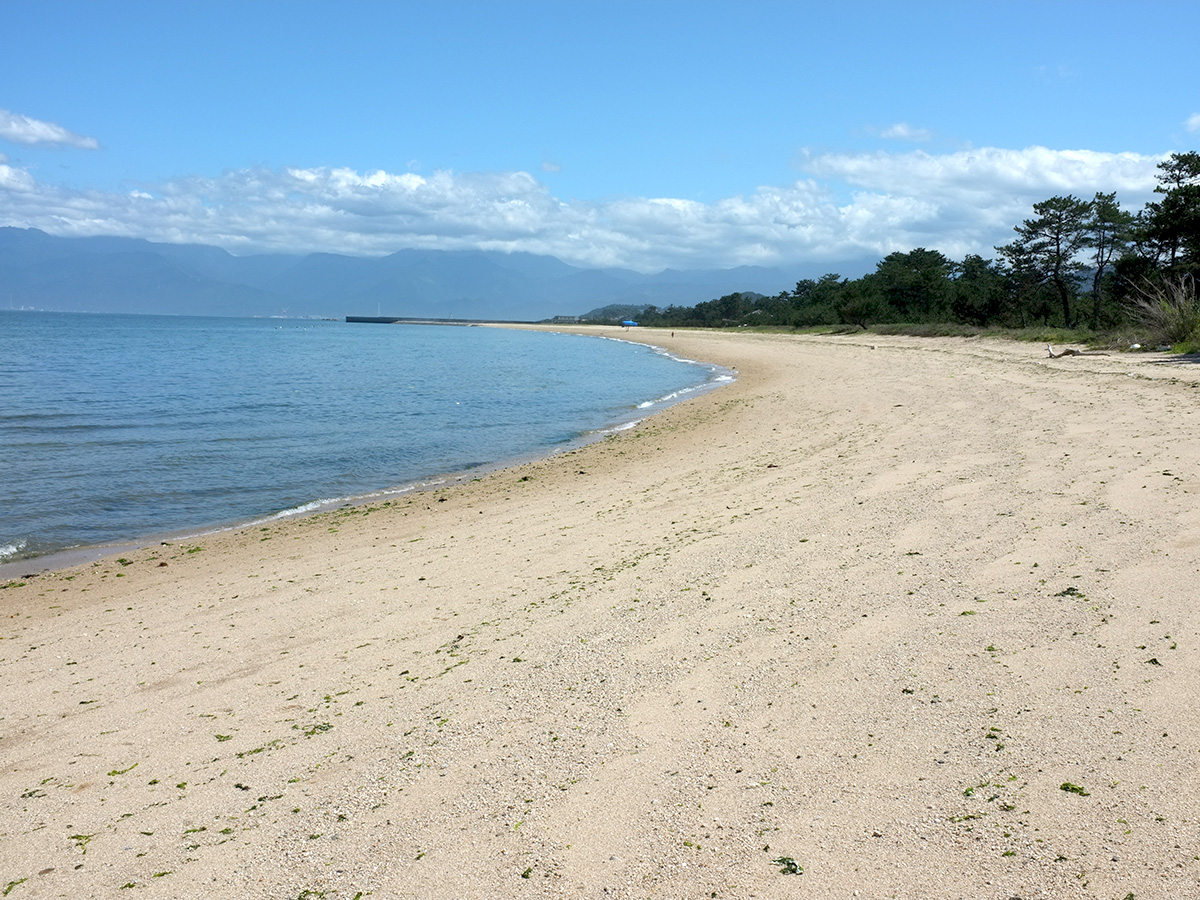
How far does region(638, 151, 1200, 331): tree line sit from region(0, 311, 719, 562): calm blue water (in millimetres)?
18752

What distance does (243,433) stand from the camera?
760 inches

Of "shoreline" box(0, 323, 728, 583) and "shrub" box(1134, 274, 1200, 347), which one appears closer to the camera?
"shoreline" box(0, 323, 728, 583)

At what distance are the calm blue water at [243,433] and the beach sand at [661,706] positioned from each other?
371 cm

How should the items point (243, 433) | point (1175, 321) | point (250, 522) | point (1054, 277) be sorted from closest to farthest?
point (250, 522)
point (243, 433)
point (1175, 321)
point (1054, 277)

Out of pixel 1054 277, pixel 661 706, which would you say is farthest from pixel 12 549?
pixel 1054 277

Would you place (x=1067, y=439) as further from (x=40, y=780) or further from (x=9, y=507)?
(x=9, y=507)

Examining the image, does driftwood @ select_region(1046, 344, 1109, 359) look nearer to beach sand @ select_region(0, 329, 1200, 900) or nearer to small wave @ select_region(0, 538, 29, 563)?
beach sand @ select_region(0, 329, 1200, 900)

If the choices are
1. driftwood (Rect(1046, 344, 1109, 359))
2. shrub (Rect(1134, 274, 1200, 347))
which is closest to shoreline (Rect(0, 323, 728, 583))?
driftwood (Rect(1046, 344, 1109, 359))

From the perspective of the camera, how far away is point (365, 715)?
14.0 ft

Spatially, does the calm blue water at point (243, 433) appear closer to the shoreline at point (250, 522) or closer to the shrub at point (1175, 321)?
the shoreline at point (250, 522)

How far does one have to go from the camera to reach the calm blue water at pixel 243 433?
39.8 feet

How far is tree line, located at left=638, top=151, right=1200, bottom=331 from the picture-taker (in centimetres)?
3086

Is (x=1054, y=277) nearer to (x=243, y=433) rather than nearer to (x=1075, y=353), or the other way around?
(x=1075, y=353)

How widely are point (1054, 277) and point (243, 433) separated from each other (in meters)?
44.4
